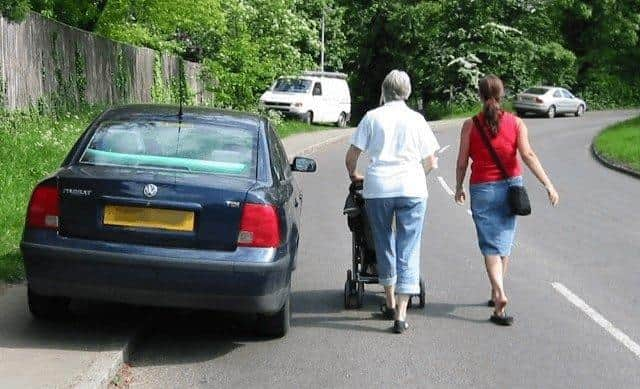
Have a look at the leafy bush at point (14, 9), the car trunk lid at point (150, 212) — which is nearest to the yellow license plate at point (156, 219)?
the car trunk lid at point (150, 212)

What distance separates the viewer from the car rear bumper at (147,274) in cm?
670

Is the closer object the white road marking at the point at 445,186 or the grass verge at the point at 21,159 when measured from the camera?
the grass verge at the point at 21,159

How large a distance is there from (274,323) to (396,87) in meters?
1.91

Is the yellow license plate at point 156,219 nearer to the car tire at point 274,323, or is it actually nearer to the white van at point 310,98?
the car tire at point 274,323

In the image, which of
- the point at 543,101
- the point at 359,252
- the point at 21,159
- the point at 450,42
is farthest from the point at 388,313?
the point at 450,42

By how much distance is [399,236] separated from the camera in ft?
25.8

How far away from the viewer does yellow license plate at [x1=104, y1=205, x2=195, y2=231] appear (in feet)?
22.3

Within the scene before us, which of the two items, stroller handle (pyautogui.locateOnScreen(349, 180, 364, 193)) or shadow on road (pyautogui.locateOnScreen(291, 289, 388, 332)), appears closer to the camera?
shadow on road (pyautogui.locateOnScreen(291, 289, 388, 332))

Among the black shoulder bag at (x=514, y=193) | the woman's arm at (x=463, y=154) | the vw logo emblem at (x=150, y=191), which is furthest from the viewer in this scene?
the woman's arm at (x=463, y=154)

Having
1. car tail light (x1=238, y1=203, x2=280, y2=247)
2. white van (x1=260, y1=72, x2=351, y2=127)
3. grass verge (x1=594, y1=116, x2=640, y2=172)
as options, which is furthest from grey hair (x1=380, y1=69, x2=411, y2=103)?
white van (x1=260, y1=72, x2=351, y2=127)

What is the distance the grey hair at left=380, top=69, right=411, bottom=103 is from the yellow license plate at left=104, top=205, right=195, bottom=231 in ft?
6.31

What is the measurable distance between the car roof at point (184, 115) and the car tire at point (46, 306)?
1361 millimetres

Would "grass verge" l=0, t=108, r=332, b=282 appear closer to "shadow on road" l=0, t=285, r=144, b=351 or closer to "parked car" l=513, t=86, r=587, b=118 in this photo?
"shadow on road" l=0, t=285, r=144, b=351

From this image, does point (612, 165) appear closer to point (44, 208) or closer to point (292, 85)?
point (292, 85)
